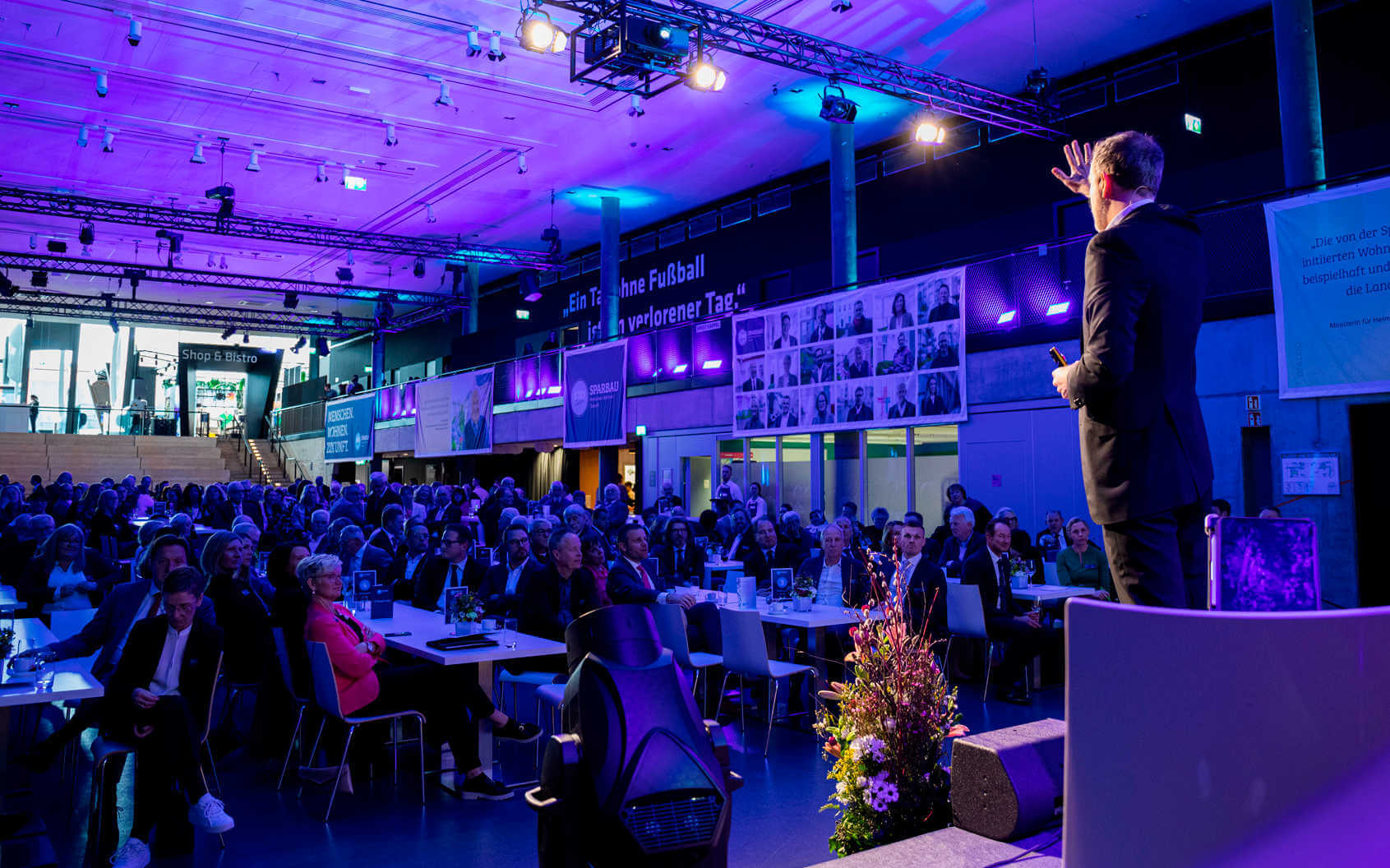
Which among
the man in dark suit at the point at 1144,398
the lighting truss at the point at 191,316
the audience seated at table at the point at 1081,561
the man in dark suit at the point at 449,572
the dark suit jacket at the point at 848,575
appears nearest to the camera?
the man in dark suit at the point at 1144,398

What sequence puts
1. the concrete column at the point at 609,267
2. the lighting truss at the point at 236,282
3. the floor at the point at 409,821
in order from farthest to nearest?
the lighting truss at the point at 236,282, the concrete column at the point at 609,267, the floor at the point at 409,821

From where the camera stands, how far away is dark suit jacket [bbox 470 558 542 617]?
6773 millimetres

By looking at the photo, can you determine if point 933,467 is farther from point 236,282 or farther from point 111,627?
point 236,282

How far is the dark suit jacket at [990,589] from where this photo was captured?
22.9ft

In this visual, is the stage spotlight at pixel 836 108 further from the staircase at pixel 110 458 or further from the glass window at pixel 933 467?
the staircase at pixel 110 458

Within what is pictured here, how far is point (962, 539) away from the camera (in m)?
7.98

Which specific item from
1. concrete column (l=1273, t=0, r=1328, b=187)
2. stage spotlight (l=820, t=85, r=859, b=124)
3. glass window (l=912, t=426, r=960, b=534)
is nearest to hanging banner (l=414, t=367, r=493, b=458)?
glass window (l=912, t=426, r=960, b=534)

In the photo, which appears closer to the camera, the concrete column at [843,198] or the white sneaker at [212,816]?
the white sneaker at [212,816]

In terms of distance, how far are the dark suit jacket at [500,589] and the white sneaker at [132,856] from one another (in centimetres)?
287

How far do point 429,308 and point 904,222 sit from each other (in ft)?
44.7

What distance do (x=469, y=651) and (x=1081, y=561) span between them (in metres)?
5.20

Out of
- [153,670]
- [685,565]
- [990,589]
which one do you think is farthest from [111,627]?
[990,589]

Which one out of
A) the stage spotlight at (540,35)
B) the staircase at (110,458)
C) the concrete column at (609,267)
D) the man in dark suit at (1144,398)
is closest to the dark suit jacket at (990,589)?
the man in dark suit at (1144,398)

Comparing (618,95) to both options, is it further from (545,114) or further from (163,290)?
(163,290)
